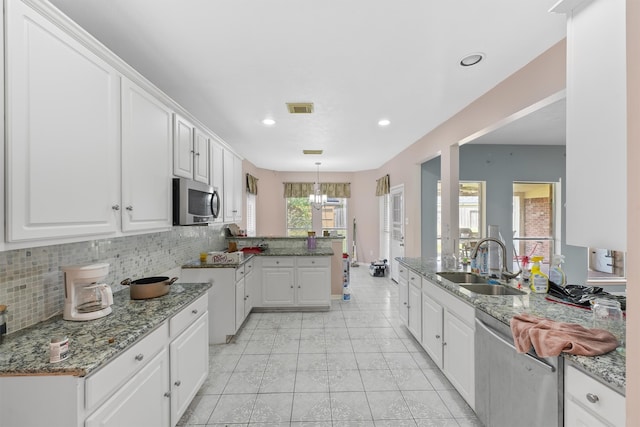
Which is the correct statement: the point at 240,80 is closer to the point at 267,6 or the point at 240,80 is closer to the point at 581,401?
the point at 267,6

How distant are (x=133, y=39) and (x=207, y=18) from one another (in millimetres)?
588

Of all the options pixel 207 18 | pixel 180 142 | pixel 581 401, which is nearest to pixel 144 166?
pixel 180 142

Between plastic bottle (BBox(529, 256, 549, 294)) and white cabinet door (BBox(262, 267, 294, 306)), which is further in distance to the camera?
white cabinet door (BBox(262, 267, 294, 306))

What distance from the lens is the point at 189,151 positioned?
245 centimetres

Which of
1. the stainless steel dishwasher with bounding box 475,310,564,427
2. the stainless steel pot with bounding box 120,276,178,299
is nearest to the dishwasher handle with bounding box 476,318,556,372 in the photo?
the stainless steel dishwasher with bounding box 475,310,564,427

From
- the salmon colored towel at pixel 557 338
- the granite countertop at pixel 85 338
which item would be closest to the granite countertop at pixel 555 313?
the salmon colored towel at pixel 557 338

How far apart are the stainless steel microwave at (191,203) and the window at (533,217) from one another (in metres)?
4.78

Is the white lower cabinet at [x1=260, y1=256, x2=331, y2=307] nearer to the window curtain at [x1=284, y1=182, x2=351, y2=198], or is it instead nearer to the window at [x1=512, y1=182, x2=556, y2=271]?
the window at [x1=512, y1=182, x2=556, y2=271]

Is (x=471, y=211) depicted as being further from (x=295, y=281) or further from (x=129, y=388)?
(x=129, y=388)

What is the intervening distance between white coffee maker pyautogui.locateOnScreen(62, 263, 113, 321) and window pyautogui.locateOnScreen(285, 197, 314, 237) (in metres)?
6.12

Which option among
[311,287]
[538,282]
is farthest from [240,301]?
[538,282]

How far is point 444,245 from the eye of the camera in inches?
133

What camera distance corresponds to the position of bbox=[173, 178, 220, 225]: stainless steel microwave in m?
2.15

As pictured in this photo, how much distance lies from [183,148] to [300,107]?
1.25 m
